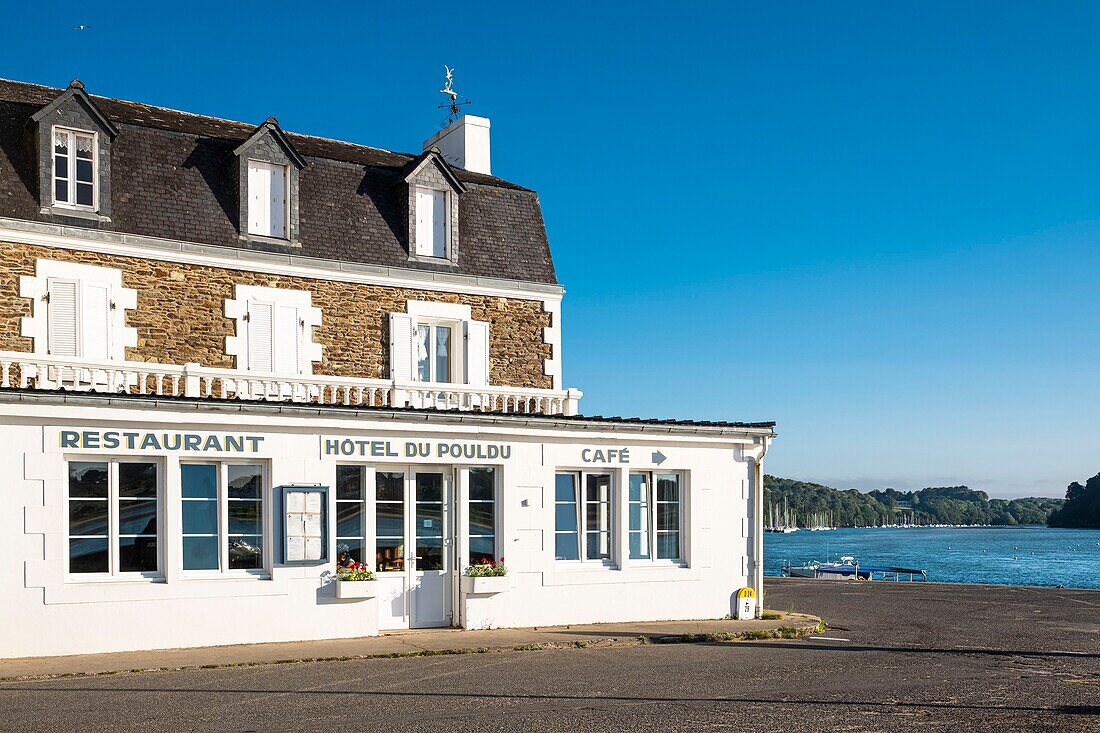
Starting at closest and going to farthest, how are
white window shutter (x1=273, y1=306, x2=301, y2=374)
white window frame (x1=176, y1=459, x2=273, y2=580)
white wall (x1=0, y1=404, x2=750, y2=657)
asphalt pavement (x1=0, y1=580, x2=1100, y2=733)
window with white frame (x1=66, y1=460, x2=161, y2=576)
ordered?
asphalt pavement (x1=0, y1=580, x2=1100, y2=733) → white wall (x1=0, y1=404, x2=750, y2=657) → window with white frame (x1=66, y1=460, x2=161, y2=576) → white window frame (x1=176, y1=459, x2=273, y2=580) → white window shutter (x1=273, y1=306, x2=301, y2=374)

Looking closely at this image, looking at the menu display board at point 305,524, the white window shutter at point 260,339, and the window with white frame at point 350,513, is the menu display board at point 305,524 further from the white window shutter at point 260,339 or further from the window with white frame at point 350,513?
the white window shutter at point 260,339

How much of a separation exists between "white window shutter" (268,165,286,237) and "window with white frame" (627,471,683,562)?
22.4 feet

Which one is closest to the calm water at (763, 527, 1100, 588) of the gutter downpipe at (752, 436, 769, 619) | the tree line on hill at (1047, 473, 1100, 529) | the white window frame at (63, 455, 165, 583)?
the tree line on hill at (1047, 473, 1100, 529)

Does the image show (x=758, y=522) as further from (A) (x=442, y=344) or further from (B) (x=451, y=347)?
(A) (x=442, y=344)

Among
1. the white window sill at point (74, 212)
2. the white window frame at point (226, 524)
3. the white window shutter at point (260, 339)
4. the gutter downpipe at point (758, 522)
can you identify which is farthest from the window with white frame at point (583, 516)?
the white window sill at point (74, 212)

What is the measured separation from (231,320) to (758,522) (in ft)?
28.8

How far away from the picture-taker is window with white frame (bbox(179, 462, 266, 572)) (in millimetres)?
14477

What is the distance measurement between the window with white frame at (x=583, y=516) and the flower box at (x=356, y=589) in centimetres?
302

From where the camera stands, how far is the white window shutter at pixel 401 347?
771 inches

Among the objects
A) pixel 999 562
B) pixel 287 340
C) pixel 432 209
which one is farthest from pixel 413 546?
pixel 999 562

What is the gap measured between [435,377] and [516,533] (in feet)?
14.4

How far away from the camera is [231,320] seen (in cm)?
1831

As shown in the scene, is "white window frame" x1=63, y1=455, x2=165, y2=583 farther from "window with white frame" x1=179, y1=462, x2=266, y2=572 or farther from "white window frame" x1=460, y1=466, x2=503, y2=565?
"white window frame" x1=460, y1=466, x2=503, y2=565

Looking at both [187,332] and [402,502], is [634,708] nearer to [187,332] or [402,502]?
[402,502]
